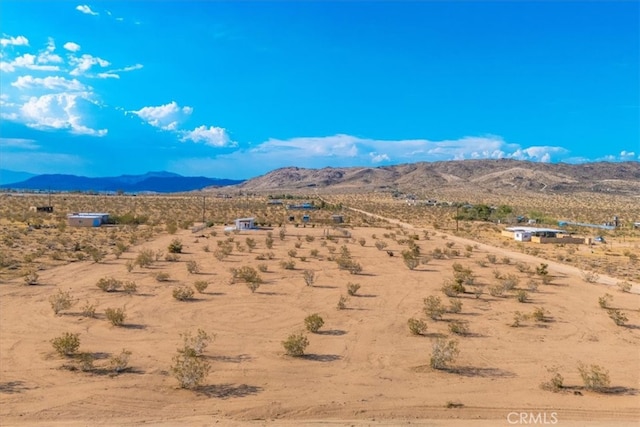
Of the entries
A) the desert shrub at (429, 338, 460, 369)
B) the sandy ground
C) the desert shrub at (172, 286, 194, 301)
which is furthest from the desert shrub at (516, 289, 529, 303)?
the desert shrub at (172, 286, 194, 301)

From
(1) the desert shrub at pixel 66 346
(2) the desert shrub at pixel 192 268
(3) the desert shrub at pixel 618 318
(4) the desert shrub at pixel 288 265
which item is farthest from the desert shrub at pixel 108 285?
(3) the desert shrub at pixel 618 318

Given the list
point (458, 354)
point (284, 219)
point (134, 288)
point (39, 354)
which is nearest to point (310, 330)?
point (458, 354)

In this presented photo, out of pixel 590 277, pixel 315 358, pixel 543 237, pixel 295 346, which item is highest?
pixel 543 237

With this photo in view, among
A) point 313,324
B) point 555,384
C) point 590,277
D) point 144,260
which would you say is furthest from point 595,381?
point 144,260

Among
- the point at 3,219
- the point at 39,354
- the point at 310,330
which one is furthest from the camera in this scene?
the point at 3,219

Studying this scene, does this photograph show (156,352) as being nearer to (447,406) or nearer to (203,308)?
(203,308)

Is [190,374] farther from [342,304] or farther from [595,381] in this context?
[595,381]
